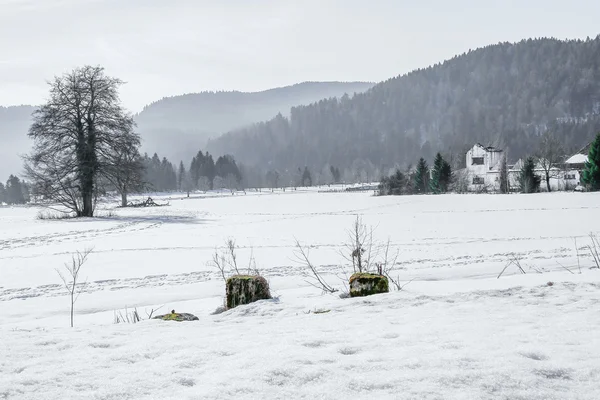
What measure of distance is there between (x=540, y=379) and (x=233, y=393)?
2125 millimetres

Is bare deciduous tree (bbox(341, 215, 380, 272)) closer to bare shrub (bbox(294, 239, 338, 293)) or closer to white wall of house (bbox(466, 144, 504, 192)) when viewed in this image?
bare shrub (bbox(294, 239, 338, 293))

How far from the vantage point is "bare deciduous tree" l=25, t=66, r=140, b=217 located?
27438mm

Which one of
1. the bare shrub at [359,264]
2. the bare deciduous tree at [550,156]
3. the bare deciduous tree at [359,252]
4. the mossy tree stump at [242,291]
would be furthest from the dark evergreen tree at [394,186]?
the mossy tree stump at [242,291]

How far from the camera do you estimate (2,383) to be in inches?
124

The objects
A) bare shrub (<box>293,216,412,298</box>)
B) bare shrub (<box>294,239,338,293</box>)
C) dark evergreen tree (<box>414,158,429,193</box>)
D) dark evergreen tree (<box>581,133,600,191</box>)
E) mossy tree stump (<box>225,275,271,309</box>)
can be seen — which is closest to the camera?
mossy tree stump (<box>225,275,271,309</box>)

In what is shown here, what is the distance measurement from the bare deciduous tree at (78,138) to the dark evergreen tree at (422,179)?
4702 cm

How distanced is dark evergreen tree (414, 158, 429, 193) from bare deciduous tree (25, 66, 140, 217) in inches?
1851

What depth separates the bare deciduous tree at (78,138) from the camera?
1080 inches

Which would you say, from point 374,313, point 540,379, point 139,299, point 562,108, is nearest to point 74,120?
point 139,299

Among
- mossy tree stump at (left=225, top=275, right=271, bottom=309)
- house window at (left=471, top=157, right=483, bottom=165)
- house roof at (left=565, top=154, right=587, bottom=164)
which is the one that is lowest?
mossy tree stump at (left=225, top=275, right=271, bottom=309)

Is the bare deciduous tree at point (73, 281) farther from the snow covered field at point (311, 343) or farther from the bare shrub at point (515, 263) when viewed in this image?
the bare shrub at point (515, 263)

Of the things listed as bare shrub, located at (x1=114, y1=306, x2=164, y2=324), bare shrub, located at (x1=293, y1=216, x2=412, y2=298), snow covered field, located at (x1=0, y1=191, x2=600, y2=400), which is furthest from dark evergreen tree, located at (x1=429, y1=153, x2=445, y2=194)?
bare shrub, located at (x1=114, y1=306, x2=164, y2=324)

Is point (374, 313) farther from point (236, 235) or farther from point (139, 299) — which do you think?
point (236, 235)

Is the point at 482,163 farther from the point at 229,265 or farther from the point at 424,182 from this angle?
the point at 229,265
